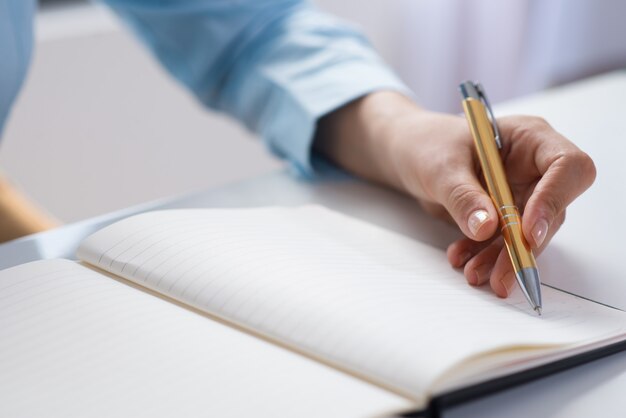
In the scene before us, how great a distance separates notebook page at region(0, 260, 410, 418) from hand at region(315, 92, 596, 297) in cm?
15

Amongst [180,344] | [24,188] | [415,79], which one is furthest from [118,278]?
[415,79]

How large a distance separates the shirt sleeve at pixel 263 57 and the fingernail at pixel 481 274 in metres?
0.29

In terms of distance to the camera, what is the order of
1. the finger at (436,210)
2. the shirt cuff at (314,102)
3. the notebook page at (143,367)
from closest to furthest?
the notebook page at (143,367)
the finger at (436,210)
the shirt cuff at (314,102)

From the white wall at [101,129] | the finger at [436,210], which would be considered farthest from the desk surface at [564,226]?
the white wall at [101,129]

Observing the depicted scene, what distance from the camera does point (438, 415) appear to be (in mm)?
379

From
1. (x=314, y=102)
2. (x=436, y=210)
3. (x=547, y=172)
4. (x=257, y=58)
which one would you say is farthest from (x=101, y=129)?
(x=547, y=172)

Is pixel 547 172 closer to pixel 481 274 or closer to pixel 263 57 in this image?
pixel 481 274

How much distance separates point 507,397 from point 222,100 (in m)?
0.58

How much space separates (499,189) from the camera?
1.74 feet

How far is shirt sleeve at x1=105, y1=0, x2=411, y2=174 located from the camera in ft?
2.59

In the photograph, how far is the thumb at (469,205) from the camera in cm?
51

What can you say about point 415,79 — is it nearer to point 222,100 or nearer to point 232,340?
point 222,100

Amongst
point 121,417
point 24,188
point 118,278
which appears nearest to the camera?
point 121,417

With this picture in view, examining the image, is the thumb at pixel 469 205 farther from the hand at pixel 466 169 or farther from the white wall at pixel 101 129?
the white wall at pixel 101 129
